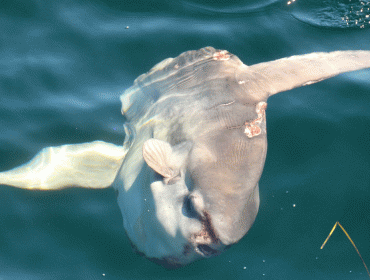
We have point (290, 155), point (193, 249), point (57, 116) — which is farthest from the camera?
point (57, 116)

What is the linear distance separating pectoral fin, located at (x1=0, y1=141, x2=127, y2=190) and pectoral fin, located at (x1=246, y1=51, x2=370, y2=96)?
1822 mm

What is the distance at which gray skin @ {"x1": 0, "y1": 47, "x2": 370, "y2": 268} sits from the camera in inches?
128

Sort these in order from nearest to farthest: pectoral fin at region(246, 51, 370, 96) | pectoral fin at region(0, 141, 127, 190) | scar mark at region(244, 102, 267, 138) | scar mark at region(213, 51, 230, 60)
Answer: scar mark at region(244, 102, 267, 138) < pectoral fin at region(246, 51, 370, 96) < pectoral fin at region(0, 141, 127, 190) < scar mark at region(213, 51, 230, 60)

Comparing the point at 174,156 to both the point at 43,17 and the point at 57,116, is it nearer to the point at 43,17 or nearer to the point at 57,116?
the point at 57,116

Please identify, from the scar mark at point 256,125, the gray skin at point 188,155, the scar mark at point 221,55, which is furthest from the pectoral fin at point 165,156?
the scar mark at point 221,55

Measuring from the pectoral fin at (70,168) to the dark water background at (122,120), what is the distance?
120mm

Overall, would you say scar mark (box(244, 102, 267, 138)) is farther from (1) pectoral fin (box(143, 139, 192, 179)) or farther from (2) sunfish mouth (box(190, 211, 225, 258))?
(2) sunfish mouth (box(190, 211, 225, 258))

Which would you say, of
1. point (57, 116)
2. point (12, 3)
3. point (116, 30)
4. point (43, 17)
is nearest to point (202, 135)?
point (57, 116)

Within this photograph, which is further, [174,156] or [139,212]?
[139,212]

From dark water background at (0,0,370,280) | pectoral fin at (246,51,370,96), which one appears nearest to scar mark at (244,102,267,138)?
pectoral fin at (246,51,370,96)

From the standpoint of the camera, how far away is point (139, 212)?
4.00m

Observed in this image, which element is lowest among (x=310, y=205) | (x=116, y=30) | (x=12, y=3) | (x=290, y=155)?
(x=310, y=205)

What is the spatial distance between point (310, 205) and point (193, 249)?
1878mm

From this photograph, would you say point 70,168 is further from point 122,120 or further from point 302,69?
point 302,69
